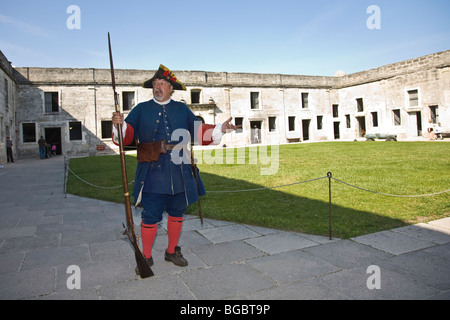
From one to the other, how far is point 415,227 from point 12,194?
28.7 feet

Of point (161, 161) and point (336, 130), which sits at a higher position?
point (336, 130)

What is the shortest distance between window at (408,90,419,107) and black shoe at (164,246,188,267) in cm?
2763

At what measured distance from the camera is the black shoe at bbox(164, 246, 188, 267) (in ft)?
10.4

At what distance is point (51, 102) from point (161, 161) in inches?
960

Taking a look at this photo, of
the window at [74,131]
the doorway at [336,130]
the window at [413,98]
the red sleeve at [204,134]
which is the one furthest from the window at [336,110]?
the red sleeve at [204,134]

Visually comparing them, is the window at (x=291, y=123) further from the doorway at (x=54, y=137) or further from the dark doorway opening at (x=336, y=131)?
the doorway at (x=54, y=137)

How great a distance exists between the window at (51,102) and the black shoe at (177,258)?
24.4m

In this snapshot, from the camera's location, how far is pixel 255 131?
29281 millimetres

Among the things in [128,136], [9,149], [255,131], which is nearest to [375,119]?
[255,131]

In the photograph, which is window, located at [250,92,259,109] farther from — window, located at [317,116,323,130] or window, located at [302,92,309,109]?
window, located at [317,116,323,130]

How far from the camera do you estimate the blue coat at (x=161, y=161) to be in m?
3.15

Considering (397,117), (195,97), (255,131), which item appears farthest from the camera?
(255,131)

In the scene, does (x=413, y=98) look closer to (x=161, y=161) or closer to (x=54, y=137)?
(x=161, y=161)

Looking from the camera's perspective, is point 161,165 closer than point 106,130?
Yes
